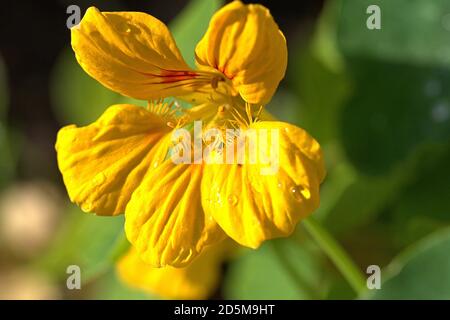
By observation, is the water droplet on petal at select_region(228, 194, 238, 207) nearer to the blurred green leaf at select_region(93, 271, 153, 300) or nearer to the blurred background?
the blurred background

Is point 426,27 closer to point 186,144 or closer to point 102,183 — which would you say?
point 186,144

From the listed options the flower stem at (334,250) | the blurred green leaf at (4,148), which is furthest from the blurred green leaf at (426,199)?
the blurred green leaf at (4,148)

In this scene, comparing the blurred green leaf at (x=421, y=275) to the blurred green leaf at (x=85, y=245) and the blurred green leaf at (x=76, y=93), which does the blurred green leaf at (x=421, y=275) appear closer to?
the blurred green leaf at (x=85, y=245)

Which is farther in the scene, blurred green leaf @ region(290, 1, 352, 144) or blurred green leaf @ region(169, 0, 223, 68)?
blurred green leaf @ region(290, 1, 352, 144)

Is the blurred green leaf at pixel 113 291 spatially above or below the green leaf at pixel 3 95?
below

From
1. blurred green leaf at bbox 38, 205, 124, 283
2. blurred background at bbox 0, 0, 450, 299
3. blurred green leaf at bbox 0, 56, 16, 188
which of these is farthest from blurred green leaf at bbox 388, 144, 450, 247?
blurred green leaf at bbox 0, 56, 16, 188
